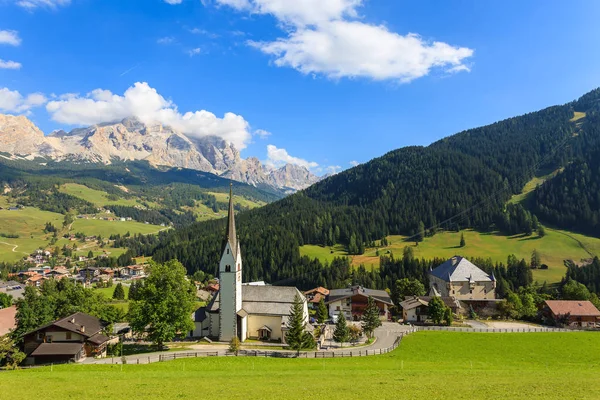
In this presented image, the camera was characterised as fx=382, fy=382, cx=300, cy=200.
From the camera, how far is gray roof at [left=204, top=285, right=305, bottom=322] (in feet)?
224

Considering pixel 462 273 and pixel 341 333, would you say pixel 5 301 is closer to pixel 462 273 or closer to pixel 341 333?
pixel 341 333

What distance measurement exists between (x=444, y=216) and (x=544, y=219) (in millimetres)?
44212

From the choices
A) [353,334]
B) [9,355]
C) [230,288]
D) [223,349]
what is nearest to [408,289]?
[353,334]

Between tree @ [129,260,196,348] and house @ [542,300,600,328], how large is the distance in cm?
7435

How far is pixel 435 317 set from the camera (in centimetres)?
7800

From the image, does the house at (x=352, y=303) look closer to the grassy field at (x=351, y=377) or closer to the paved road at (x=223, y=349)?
the paved road at (x=223, y=349)

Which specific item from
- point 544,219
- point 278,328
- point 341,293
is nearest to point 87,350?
point 278,328

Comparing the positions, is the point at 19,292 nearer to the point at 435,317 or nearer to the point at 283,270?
the point at 283,270

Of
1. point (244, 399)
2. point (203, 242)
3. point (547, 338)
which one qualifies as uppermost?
point (203, 242)

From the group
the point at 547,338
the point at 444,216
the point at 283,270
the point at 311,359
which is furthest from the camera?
the point at 444,216

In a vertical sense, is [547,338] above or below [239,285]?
below

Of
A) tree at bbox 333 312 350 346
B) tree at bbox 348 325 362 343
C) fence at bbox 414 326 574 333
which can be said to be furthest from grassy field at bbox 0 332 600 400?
fence at bbox 414 326 574 333

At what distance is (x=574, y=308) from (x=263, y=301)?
216 ft

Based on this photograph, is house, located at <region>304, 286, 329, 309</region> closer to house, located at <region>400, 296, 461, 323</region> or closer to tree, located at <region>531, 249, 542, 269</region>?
house, located at <region>400, 296, 461, 323</region>
